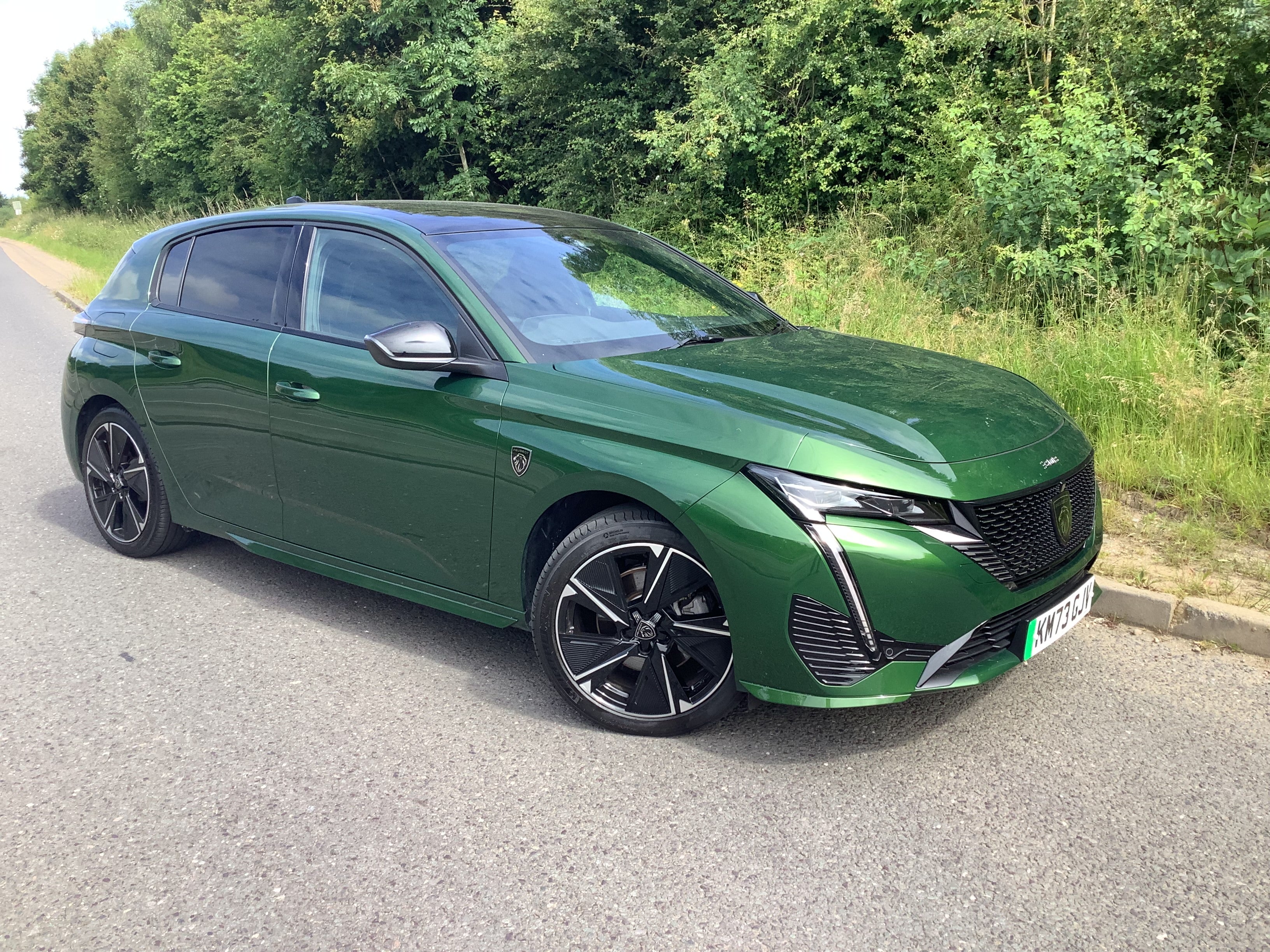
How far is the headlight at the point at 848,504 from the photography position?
3076mm

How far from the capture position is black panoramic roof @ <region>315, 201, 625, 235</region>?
4320 millimetres

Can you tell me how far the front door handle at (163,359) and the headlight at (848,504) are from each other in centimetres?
314

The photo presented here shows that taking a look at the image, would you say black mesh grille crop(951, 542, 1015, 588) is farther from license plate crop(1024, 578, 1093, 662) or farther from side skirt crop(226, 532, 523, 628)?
side skirt crop(226, 532, 523, 628)

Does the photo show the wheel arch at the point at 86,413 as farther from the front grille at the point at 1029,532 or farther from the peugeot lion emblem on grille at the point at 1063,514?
the peugeot lion emblem on grille at the point at 1063,514

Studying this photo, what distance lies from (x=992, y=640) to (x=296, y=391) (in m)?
2.79

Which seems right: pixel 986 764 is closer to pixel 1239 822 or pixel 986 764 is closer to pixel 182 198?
pixel 1239 822

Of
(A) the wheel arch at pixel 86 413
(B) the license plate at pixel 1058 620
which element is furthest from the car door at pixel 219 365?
(B) the license plate at pixel 1058 620

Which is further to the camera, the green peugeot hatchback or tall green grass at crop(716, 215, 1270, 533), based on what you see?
tall green grass at crop(716, 215, 1270, 533)

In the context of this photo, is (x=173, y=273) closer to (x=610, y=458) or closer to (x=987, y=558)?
(x=610, y=458)

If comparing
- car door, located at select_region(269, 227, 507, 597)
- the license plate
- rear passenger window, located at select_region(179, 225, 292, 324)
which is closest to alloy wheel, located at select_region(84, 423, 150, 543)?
rear passenger window, located at select_region(179, 225, 292, 324)

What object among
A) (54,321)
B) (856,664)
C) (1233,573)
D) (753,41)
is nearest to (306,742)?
(856,664)

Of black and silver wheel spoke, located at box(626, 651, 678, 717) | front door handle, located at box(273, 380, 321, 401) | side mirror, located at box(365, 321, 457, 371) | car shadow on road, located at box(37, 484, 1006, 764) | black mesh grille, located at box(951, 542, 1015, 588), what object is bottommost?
car shadow on road, located at box(37, 484, 1006, 764)

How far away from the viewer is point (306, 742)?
11.7 ft

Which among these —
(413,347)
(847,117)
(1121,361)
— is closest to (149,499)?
(413,347)
